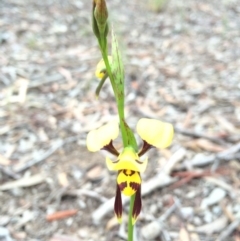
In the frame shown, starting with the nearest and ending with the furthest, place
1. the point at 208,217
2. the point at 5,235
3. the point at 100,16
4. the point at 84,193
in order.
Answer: the point at 100,16 < the point at 5,235 < the point at 208,217 < the point at 84,193

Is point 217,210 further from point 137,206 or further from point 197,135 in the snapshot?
point 137,206

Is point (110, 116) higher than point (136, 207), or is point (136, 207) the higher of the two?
point (136, 207)

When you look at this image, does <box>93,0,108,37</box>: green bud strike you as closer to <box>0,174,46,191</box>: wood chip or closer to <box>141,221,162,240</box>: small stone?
<box>141,221,162,240</box>: small stone

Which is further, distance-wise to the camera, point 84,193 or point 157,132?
point 84,193

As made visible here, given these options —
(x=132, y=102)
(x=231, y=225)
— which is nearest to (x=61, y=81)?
(x=132, y=102)

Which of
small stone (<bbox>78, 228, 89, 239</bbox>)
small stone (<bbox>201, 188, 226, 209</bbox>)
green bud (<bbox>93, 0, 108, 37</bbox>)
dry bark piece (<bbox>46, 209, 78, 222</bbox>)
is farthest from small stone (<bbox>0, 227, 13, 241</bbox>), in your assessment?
green bud (<bbox>93, 0, 108, 37</bbox>)

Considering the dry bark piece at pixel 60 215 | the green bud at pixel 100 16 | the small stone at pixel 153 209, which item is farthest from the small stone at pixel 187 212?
the green bud at pixel 100 16

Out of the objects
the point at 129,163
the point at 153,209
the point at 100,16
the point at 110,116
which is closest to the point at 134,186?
the point at 129,163

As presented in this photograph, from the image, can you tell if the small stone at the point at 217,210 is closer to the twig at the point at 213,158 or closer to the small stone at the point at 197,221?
the small stone at the point at 197,221
